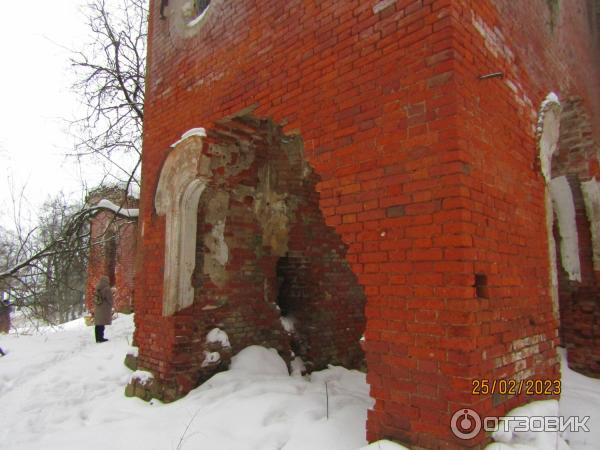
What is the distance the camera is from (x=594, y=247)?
5.70m

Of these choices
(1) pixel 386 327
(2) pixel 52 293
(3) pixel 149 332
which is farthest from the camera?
(2) pixel 52 293

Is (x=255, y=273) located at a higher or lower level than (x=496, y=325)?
higher

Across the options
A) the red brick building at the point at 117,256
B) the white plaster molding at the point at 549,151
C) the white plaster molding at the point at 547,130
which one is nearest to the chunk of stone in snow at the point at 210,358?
the white plaster molding at the point at 549,151

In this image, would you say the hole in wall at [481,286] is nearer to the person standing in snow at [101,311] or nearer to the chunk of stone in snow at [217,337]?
the chunk of stone in snow at [217,337]

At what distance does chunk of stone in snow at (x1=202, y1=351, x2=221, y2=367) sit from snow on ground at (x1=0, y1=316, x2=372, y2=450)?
0.69 ft

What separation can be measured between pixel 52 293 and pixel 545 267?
850 cm

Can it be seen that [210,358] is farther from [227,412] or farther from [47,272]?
[47,272]

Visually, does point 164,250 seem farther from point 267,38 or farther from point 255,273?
point 267,38

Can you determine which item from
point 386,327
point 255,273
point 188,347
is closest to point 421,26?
point 386,327

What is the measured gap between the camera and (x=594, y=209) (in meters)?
5.66

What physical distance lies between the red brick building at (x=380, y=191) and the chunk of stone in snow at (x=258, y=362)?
0.58 feet

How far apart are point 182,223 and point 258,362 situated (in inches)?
70.7

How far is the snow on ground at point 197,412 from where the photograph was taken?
10.6ft

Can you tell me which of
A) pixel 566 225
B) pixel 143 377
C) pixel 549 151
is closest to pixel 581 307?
pixel 566 225
